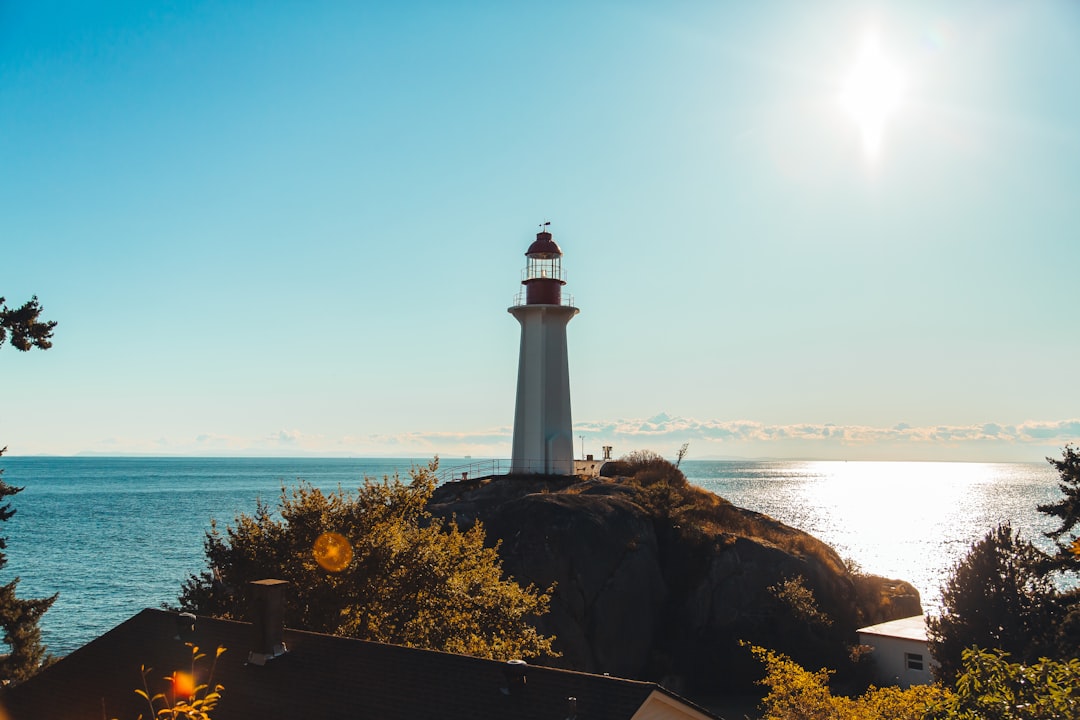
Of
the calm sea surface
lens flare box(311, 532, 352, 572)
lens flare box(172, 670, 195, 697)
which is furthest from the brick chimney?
the calm sea surface

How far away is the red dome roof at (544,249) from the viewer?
52844 millimetres

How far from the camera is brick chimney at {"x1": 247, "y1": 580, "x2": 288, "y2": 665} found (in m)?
16.0

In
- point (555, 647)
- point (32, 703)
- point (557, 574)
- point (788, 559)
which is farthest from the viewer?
point (788, 559)

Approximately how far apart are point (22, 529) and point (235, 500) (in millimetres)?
50869

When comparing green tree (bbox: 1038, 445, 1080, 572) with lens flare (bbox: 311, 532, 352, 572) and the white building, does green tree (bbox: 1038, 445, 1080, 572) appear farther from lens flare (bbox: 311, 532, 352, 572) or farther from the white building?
lens flare (bbox: 311, 532, 352, 572)

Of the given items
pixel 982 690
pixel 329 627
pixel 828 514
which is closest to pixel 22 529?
pixel 329 627

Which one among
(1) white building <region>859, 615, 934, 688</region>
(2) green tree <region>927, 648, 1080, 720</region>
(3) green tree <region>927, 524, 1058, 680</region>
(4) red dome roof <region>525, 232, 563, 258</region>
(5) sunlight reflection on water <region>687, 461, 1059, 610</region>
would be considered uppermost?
(4) red dome roof <region>525, 232, 563, 258</region>

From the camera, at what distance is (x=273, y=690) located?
1534cm

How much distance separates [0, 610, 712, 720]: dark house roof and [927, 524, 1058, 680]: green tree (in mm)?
17600

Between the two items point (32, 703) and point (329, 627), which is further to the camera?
point (329, 627)

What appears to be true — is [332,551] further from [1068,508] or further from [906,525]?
[906,525]

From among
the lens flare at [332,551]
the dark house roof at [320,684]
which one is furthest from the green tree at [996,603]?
the lens flare at [332,551]

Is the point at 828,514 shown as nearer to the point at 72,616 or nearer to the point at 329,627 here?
the point at 72,616

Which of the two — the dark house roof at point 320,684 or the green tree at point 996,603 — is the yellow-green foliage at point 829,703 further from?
the dark house roof at point 320,684
